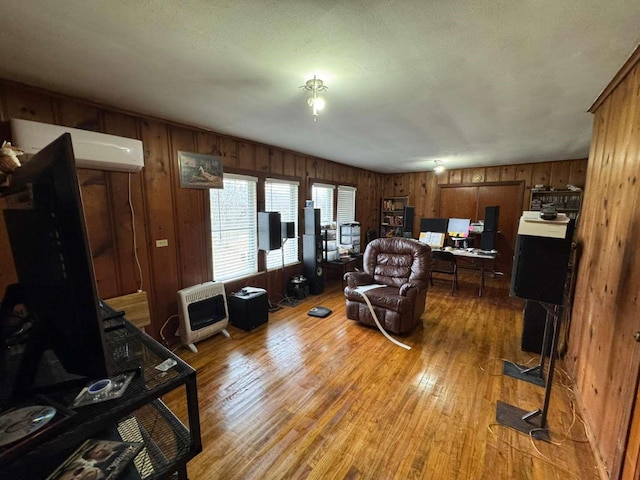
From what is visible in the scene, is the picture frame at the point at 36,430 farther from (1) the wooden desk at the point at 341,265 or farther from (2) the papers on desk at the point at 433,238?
(2) the papers on desk at the point at 433,238

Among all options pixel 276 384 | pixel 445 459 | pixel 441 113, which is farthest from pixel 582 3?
pixel 276 384

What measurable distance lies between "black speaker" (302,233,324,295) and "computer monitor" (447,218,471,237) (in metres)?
2.80

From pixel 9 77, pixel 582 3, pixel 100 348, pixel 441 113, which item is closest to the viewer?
pixel 100 348

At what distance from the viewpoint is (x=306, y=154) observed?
4539mm

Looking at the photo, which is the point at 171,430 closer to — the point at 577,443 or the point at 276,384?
the point at 276,384

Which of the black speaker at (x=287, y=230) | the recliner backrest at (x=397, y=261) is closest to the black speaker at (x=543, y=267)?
the recliner backrest at (x=397, y=261)

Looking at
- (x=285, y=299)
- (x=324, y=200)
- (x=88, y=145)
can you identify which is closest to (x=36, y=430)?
(x=88, y=145)

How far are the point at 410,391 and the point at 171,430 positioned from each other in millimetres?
1999

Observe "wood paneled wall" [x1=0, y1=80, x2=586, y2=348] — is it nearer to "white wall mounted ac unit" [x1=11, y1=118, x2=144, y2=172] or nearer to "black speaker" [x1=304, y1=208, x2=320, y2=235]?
"white wall mounted ac unit" [x1=11, y1=118, x2=144, y2=172]

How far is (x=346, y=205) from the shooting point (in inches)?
229

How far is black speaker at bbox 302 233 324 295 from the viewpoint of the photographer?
4.46m

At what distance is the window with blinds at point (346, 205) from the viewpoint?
5.58 m

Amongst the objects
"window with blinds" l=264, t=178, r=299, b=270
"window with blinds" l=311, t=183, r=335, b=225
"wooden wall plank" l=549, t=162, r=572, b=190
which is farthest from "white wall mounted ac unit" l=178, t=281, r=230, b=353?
"wooden wall plank" l=549, t=162, r=572, b=190

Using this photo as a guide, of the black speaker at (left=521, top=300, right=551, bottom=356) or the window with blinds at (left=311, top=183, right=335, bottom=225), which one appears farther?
the window with blinds at (left=311, top=183, right=335, bottom=225)
